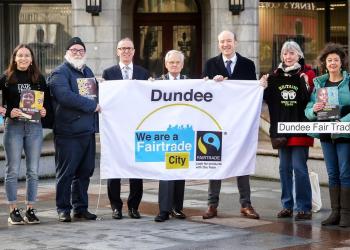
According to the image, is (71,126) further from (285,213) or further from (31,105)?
(285,213)

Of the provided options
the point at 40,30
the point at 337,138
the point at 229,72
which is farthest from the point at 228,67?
the point at 40,30

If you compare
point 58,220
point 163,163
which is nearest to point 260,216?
point 163,163

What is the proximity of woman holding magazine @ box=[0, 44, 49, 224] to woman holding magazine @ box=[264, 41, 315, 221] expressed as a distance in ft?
9.39

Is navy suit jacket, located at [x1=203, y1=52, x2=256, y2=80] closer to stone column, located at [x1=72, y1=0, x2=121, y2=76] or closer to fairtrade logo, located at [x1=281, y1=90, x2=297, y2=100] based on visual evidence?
fairtrade logo, located at [x1=281, y1=90, x2=297, y2=100]

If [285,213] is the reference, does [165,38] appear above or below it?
above

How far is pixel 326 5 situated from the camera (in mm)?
22078

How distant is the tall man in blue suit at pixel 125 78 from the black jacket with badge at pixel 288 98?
1658mm

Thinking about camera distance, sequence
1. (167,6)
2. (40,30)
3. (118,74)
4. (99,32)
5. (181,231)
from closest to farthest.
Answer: (181,231)
(118,74)
(99,32)
(167,6)
(40,30)

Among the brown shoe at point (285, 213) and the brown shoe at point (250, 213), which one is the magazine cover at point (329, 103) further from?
the brown shoe at point (250, 213)

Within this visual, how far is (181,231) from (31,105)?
7.63 ft

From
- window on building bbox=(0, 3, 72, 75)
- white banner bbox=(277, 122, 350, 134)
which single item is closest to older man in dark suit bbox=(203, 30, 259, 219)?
white banner bbox=(277, 122, 350, 134)

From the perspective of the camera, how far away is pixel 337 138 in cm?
938

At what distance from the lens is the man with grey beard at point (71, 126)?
31.8 ft

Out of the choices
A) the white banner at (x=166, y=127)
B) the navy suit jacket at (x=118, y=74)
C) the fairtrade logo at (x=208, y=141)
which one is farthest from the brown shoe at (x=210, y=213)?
the navy suit jacket at (x=118, y=74)
